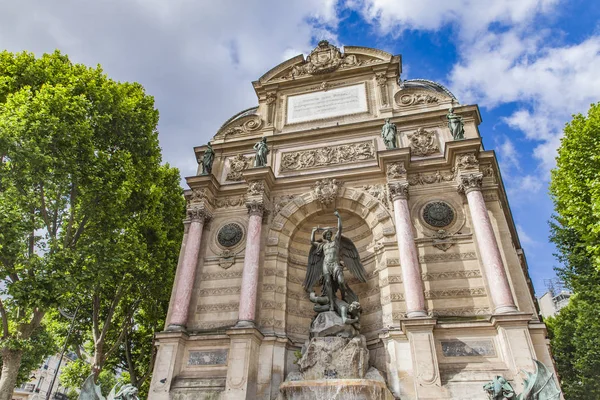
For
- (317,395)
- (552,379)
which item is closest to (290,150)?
(317,395)

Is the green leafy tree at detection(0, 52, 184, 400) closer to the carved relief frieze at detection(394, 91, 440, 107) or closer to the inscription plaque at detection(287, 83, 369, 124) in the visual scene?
the inscription plaque at detection(287, 83, 369, 124)

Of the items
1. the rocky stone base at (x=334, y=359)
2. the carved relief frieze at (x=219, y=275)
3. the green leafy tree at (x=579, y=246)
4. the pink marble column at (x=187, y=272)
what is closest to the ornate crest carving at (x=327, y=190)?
the carved relief frieze at (x=219, y=275)

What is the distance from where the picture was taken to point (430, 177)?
13.2m

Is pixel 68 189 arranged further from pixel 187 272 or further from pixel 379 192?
pixel 379 192

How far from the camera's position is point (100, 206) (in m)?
11.9

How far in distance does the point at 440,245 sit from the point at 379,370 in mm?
4046

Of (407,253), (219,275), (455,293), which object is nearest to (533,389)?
(455,293)

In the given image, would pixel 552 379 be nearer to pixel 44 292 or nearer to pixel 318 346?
pixel 318 346

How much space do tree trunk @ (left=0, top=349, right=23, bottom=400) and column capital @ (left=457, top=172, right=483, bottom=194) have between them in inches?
512

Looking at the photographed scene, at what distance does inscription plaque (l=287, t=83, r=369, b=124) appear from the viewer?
15969 millimetres

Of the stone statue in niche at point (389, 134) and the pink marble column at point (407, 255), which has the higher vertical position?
the stone statue in niche at point (389, 134)

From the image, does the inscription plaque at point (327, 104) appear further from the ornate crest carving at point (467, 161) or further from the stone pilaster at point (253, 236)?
the ornate crest carving at point (467, 161)

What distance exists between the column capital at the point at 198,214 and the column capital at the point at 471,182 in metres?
8.63

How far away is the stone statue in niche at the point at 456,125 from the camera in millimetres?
13102
